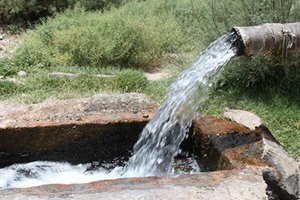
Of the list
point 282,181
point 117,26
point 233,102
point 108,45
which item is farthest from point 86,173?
point 117,26

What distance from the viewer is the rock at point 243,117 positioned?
435cm

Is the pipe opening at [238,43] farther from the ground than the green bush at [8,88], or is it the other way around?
the pipe opening at [238,43]

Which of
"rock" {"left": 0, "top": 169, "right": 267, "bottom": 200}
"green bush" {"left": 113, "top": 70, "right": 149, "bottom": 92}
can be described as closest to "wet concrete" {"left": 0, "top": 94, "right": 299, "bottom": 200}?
"rock" {"left": 0, "top": 169, "right": 267, "bottom": 200}

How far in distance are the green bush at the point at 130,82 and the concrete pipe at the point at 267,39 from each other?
96.8 inches

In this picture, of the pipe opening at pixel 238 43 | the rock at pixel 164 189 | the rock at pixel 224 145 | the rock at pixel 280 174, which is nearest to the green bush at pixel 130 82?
the rock at pixel 224 145

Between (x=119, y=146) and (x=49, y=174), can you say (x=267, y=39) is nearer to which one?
(x=119, y=146)

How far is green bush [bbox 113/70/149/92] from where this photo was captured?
5.52 meters

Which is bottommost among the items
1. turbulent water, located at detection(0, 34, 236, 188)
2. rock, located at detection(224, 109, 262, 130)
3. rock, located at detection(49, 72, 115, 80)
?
rock, located at detection(224, 109, 262, 130)

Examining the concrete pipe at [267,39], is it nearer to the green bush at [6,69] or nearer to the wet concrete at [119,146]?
the wet concrete at [119,146]

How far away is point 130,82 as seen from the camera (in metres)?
5.57

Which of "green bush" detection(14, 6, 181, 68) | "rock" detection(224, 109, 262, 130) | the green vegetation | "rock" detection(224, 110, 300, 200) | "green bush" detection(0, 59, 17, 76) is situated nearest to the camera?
"rock" detection(224, 110, 300, 200)

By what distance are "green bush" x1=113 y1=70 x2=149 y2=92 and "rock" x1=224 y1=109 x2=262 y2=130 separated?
3.93 ft

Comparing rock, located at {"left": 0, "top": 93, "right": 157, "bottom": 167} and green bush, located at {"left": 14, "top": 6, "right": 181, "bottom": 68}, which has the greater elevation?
rock, located at {"left": 0, "top": 93, "right": 157, "bottom": 167}

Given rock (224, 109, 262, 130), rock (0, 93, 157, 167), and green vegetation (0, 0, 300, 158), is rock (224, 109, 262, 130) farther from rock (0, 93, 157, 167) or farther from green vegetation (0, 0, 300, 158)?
rock (0, 93, 157, 167)
